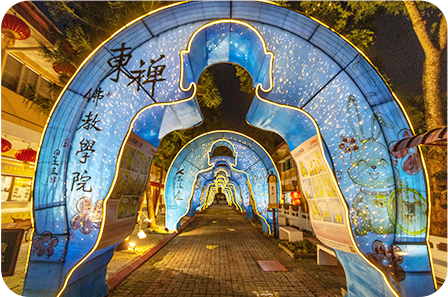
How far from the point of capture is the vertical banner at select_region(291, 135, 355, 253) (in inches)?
148

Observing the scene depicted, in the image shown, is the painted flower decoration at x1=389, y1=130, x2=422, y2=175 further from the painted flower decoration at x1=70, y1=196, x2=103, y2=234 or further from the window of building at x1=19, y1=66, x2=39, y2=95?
the window of building at x1=19, y1=66, x2=39, y2=95

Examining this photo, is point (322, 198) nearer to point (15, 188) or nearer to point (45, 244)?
point (45, 244)

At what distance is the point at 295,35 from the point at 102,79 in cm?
360

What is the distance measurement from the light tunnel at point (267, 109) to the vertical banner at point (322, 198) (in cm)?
2

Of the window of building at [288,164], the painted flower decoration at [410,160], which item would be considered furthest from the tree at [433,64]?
the window of building at [288,164]

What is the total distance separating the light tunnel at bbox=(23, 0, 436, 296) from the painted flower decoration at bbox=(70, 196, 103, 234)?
0.02 meters

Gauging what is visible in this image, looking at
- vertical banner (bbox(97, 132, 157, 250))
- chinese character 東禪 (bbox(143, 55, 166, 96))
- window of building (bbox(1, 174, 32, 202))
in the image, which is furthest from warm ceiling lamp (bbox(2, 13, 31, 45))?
window of building (bbox(1, 174, 32, 202))

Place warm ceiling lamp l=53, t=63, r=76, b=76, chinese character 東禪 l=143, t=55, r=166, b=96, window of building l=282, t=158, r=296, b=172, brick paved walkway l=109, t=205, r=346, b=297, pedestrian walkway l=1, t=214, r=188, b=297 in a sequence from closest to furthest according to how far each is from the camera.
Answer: chinese character 東禪 l=143, t=55, r=166, b=96 → pedestrian walkway l=1, t=214, r=188, b=297 → brick paved walkway l=109, t=205, r=346, b=297 → warm ceiling lamp l=53, t=63, r=76, b=76 → window of building l=282, t=158, r=296, b=172

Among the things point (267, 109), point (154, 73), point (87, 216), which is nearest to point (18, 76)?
point (154, 73)

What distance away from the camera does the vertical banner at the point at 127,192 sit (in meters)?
3.99

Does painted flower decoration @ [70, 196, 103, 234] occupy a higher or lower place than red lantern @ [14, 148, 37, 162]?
lower

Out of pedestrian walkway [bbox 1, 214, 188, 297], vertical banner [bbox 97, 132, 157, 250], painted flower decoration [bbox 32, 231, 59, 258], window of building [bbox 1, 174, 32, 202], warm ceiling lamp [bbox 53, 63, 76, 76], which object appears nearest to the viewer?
painted flower decoration [bbox 32, 231, 59, 258]

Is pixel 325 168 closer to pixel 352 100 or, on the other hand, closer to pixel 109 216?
pixel 352 100

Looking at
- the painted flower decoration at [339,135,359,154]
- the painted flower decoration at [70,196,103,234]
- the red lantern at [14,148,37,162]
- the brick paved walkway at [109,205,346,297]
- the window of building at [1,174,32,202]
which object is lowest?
the brick paved walkway at [109,205,346,297]
